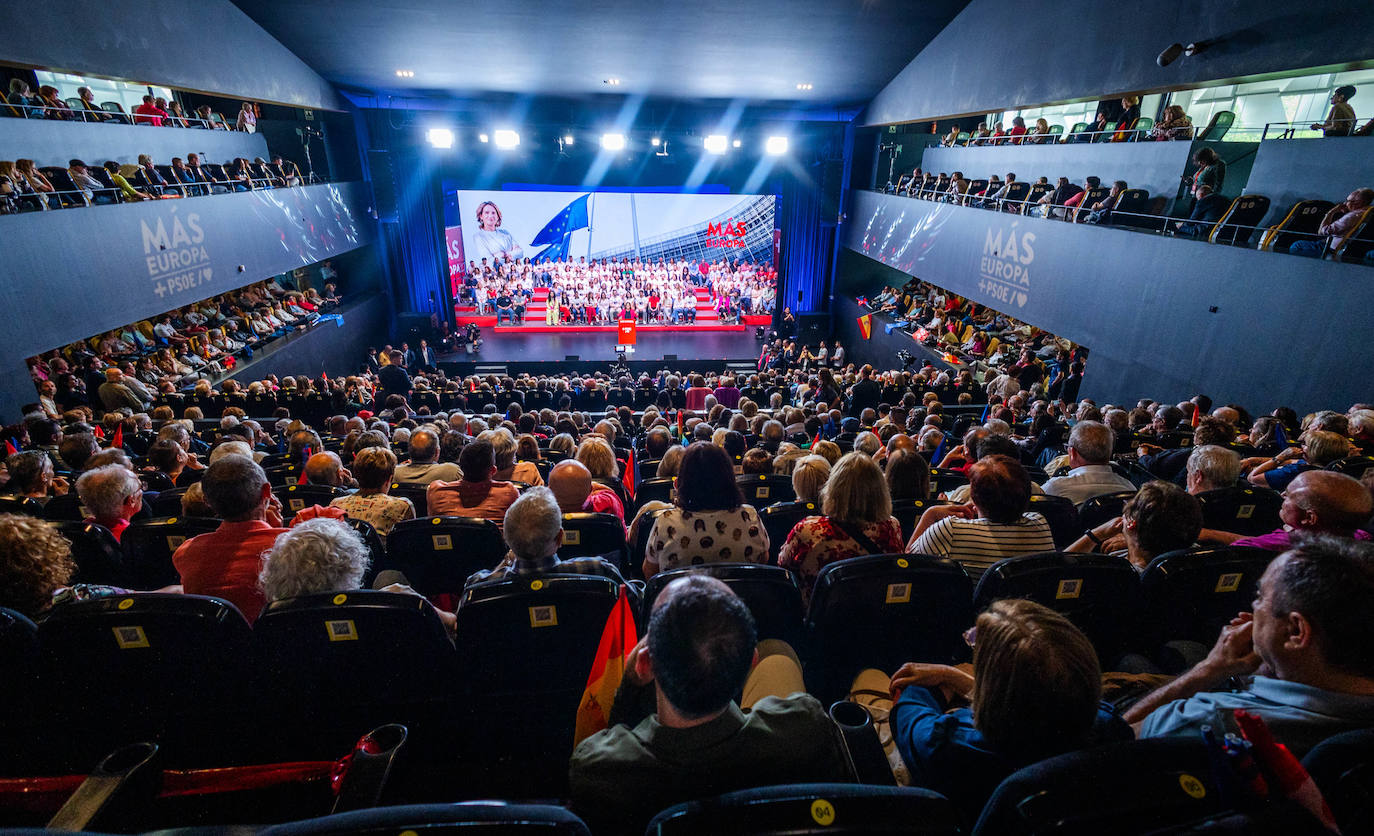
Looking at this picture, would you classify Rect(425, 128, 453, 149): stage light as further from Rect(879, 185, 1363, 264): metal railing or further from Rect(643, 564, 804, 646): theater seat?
Rect(643, 564, 804, 646): theater seat


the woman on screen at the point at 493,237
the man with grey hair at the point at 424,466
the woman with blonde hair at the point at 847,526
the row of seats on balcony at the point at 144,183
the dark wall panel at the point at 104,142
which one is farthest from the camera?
the woman on screen at the point at 493,237

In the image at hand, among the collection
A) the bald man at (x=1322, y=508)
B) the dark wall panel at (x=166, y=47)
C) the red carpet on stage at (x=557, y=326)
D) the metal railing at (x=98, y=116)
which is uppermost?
the dark wall panel at (x=166, y=47)

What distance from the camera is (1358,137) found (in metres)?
5.67

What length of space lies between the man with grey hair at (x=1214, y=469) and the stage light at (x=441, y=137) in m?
17.3

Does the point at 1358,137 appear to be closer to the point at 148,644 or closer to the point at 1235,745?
the point at 1235,745

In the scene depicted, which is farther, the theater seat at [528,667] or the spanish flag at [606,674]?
the theater seat at [528,667]

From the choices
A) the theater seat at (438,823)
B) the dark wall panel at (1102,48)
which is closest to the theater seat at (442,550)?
the theater seat at (438,823)

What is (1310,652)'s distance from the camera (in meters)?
1.38

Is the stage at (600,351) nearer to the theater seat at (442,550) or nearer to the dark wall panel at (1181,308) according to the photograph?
the dark wall panel at (1181,308)

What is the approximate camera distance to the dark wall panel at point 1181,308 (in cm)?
550

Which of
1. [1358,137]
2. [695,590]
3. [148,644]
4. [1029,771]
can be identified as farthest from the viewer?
[1358,137]

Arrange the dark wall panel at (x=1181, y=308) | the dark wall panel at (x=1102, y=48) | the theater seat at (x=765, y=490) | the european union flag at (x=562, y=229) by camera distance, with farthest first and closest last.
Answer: the european union flag at (x=562, y=229), the dark wall panel at (x=1102, y=48), the dark wall panel at (x=1181, y=308), the theater seat at (x=765, y=490)

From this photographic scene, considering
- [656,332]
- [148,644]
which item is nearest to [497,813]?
[148,644]

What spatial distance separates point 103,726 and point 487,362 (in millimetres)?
14283
